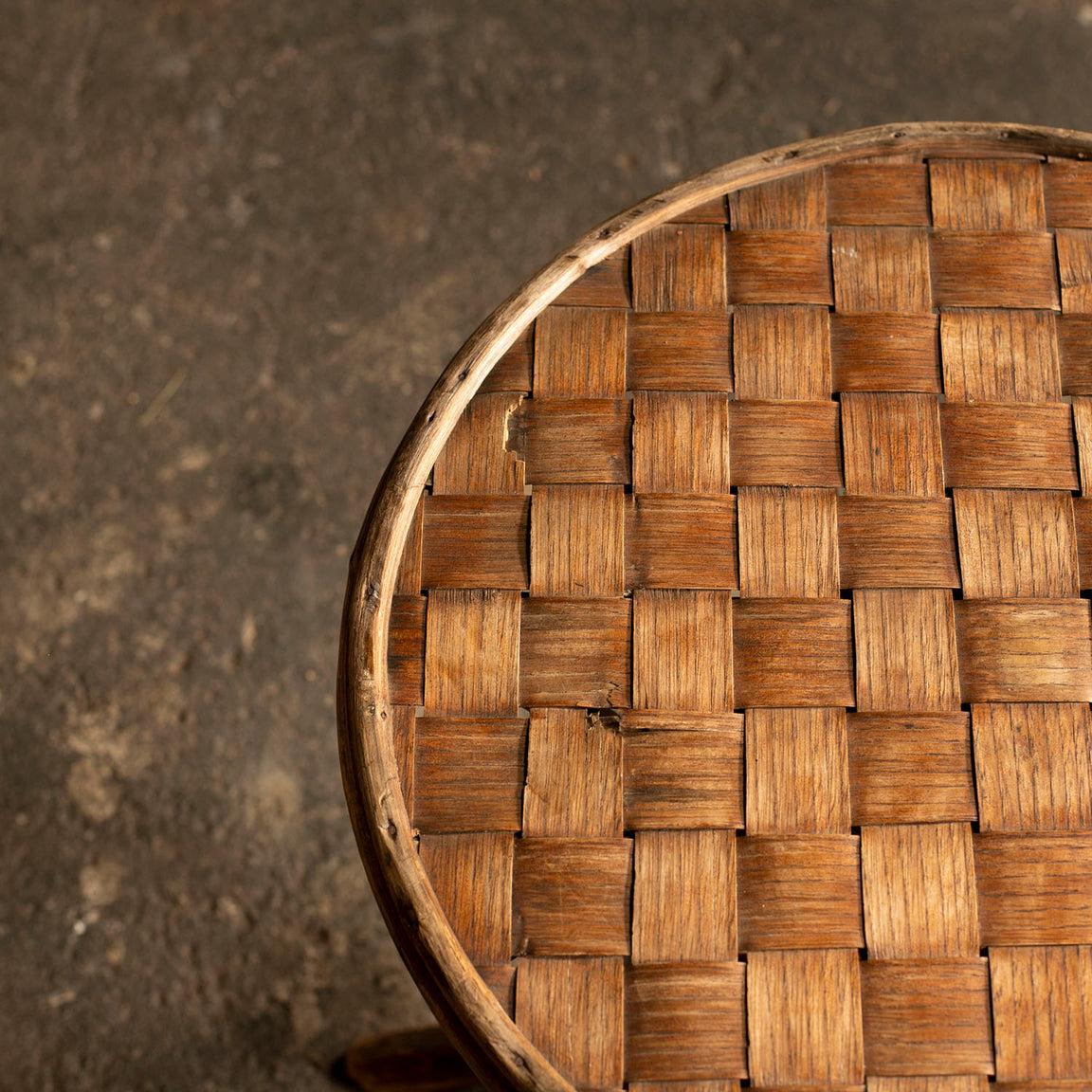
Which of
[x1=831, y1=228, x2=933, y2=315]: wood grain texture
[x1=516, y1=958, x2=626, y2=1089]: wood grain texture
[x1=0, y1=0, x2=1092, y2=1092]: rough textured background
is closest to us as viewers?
[x1=516, y1=958, x2=626, y2=1089]: wood grain texture

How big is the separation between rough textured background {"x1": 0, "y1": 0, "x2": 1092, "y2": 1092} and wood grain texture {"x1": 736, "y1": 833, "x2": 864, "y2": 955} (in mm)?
640

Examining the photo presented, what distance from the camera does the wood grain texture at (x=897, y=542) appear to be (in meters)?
0.63

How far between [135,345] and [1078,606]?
112cm

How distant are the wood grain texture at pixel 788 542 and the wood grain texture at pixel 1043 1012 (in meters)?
0.22

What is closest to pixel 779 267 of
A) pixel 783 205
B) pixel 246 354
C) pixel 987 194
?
pixel 783 205

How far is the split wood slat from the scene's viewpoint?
2.19 ft

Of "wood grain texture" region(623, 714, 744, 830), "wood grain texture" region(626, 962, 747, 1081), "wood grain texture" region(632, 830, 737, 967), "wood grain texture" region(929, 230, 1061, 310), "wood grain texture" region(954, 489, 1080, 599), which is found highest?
"wood grain texture" region(929, 230, 1061, 310)

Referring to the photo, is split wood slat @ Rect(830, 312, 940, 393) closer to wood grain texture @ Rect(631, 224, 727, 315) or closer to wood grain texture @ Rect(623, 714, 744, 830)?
wood grain texture @ Rect(631, 224, 727, 315)

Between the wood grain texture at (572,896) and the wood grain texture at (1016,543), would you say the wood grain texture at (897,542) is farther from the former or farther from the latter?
the wood grain texture at (572,896)

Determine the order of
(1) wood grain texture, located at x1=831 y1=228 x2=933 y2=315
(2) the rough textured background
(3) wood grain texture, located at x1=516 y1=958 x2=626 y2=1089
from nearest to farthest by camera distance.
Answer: (3) wood grain texture, located at x1=516 y1=958 x2=626 y2=1089
(1) wood grain texture, located at x1=831 y1=228 x2=933 y2=315
(2) the rough textured background

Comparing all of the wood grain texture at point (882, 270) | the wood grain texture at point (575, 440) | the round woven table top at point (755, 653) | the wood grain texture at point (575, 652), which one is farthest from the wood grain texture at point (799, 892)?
the wood grain texture at point (882, 270)

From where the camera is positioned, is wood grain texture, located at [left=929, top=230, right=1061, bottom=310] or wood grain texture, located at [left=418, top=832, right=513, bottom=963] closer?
wood grain texture, located at [left=418, top=832, right=513, bottom=963]

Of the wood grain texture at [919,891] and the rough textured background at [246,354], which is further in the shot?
the rough textured background at [246,354]

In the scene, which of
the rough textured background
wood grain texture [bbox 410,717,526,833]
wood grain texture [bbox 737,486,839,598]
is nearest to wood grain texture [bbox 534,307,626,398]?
wood grain texture [bbox 737,486,839,598]
